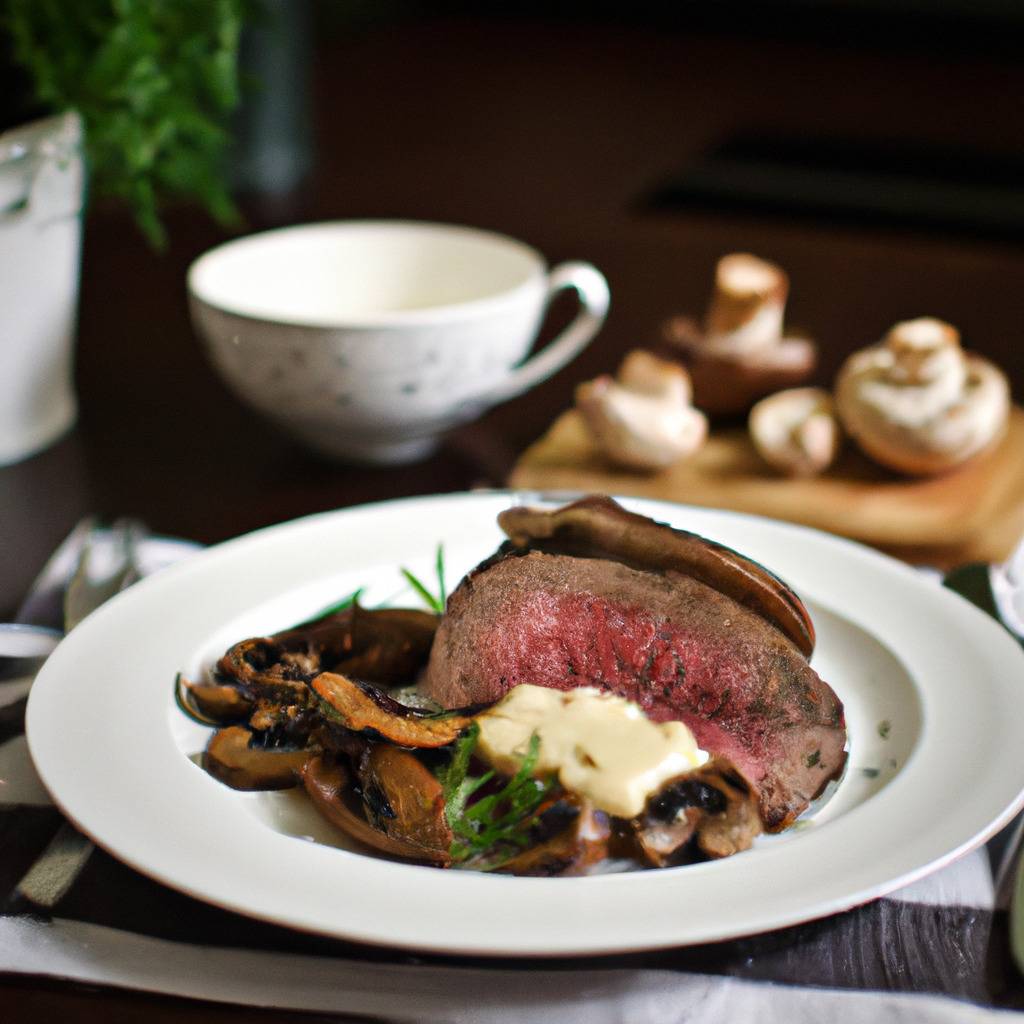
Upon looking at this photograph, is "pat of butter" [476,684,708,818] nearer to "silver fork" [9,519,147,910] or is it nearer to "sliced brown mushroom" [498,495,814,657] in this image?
"sliced brown mushroom" [498,495,814,657]

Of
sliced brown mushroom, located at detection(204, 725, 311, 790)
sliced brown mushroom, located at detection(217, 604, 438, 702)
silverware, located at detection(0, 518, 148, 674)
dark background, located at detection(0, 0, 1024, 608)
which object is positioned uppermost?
sliced brown mushroom, located at detection(204, 725, 311, 790)

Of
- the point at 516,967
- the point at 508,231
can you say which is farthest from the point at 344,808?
the point at 508,231

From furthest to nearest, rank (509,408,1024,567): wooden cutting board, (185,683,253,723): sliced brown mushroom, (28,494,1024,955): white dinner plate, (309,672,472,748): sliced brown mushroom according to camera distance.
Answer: (509,408,1024,567): wooden cutting board, (185,683,253,723): sliced brown mushroom, (309,672,472,748): sliced brown mushroom, (28,494,1024,955): white dinner plate

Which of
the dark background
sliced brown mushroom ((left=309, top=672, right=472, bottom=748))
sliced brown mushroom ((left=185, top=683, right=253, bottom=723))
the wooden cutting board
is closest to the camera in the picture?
sliced brown mushroom ((left=309, top=672, right=472, bottom=748))

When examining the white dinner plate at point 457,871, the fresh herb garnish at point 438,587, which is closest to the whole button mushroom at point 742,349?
the white dinner plate at point 457,871

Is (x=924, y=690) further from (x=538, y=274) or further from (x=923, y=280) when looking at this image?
(x=923, y=280)

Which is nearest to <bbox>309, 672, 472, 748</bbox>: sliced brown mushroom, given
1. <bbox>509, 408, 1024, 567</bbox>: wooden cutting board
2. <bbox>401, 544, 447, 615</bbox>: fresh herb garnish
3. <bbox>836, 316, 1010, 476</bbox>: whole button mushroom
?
<bbox>401, 544, 447, 615</bbox>: fresh herb garnish

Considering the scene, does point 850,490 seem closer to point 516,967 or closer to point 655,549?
point 655,549

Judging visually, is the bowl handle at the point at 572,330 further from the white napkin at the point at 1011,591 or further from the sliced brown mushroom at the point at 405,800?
the sliced brown mushroom at the point at 405,800
